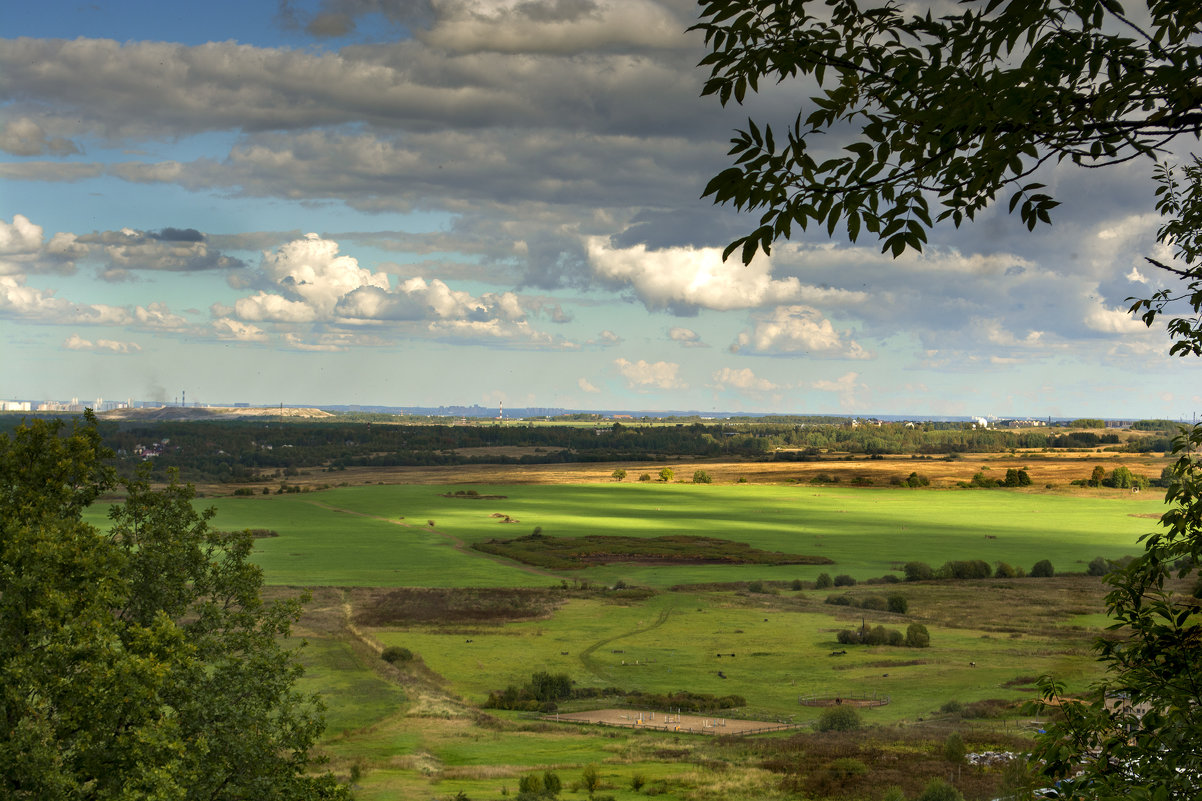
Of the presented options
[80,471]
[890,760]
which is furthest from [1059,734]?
[890,760]

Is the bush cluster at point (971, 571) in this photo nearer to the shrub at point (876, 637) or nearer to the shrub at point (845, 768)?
the shrub at point (876, 637)

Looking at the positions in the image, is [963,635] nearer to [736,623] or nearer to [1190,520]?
[736,623]

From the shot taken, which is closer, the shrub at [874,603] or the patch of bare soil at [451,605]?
the patch of bare soil at [451,605]

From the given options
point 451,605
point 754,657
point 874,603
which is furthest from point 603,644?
point 874,603

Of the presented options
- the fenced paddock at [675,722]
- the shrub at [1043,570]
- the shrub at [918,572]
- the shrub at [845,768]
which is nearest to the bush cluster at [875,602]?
the shrub at [918,572]

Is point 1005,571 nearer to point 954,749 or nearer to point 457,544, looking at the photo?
point 954,749
